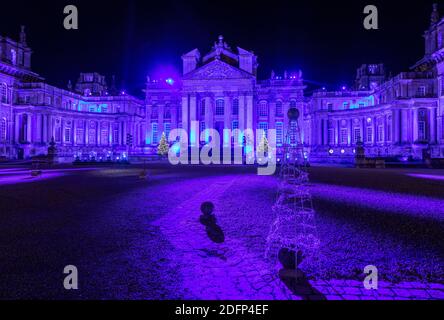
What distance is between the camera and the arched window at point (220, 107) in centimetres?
6026

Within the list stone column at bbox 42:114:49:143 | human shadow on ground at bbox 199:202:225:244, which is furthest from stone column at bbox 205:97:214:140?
human shadow on ground at bbox 199:202:225:244

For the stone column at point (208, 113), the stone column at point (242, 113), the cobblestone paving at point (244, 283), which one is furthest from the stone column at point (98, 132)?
the cobblestone paving at point (244, 283)

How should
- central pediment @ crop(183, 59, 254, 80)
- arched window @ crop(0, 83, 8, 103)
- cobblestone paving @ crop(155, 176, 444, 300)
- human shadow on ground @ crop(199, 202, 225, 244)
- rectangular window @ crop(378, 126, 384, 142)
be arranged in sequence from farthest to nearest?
1. central pediment @ crop(183, 59, 254, 80)
2. rectangular window @ crop(378, 126, 384, 142)
3. arched window @ crop(0, 83, 8, 103)
4. human shadow on ground @ crop(199, 202, 225, 244)
5. cobblestone paving @ crop(155, 176, 444, 300)

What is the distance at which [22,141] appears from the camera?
178ft

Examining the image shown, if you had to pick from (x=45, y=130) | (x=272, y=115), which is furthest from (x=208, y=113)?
(x=45, y=130)

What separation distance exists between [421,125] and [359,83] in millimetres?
31710

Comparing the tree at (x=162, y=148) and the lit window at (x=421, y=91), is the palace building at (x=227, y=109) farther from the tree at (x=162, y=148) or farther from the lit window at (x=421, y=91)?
the tree at (x=162, y=148)

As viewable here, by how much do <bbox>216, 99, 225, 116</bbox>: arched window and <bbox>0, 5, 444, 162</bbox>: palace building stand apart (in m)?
0.21

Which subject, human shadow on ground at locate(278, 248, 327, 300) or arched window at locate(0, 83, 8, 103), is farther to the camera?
arched window at locate(0, 83, 8, 103)

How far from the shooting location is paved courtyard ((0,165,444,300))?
375 centimetres

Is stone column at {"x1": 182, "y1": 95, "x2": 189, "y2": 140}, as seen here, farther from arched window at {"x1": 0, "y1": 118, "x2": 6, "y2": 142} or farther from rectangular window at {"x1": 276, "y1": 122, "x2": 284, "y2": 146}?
arched window at {"x1": 0, "y1": 118, "x2": 6, "y2": 142}

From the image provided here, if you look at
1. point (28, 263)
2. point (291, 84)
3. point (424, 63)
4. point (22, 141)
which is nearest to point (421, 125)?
point (424, 63)

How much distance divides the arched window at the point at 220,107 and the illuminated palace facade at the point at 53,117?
1975 centimetres

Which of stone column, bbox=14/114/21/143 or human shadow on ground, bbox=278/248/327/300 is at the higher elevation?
stone column, bbox=14/114/21/143
